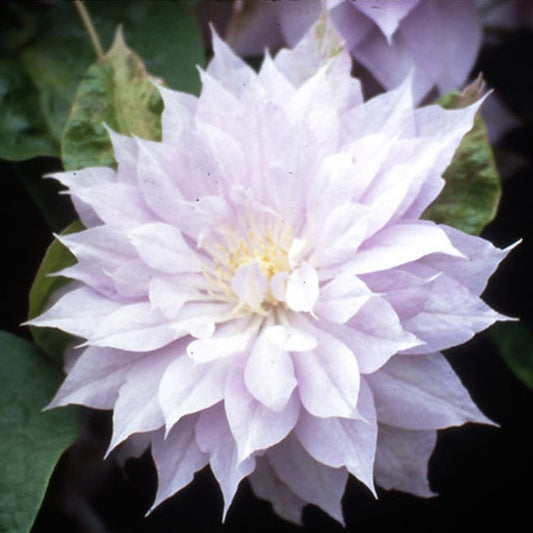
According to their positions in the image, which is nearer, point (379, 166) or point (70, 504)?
point (379, 166)

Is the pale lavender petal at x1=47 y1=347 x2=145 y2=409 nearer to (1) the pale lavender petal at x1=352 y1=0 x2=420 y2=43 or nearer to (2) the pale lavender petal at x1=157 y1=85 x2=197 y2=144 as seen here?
(2) the pale lavender petal at x1=157 y1=85 x2=197 y2=144

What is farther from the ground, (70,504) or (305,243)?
(305,243)

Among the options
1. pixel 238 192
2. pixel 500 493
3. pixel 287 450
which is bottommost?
pixel 500 493

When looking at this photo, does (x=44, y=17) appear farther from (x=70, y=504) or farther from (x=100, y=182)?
(x=70, y=504)

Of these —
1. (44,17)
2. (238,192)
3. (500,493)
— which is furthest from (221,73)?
(500,493)

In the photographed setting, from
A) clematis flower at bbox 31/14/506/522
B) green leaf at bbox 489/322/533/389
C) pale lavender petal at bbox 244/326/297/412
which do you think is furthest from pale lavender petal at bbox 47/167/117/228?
green leaf at bbox 489/322/533/389

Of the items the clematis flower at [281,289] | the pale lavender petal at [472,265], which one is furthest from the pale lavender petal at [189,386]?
the pale lavender petal at [472,265]
